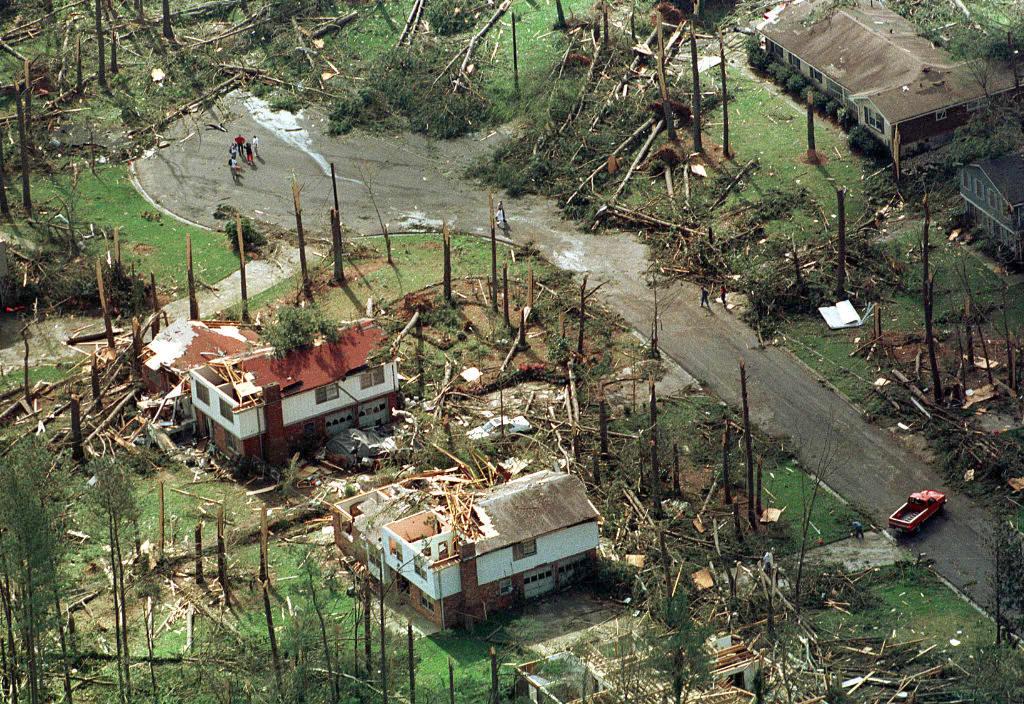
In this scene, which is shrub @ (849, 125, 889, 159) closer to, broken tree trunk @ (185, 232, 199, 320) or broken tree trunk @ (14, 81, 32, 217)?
broken tree trunk @ (185, 232, 199, 320)

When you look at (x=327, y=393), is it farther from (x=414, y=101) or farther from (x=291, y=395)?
(x=414, y=101)

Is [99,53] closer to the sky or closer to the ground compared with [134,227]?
closer to the sky

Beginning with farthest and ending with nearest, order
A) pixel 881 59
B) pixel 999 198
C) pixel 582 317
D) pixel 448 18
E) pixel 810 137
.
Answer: pixel 448 18 → pixel 881 59 → pixel 810 137 → pixel 999 198 → pixel 582 317

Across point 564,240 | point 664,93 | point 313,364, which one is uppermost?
point 664,93

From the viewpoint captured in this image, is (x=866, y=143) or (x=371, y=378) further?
(x=866, y=143)

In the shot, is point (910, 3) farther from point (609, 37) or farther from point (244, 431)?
point (244, 431)

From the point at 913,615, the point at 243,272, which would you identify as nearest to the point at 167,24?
the point at 243,272

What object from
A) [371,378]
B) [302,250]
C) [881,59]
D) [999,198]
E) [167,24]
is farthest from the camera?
[167,24]
